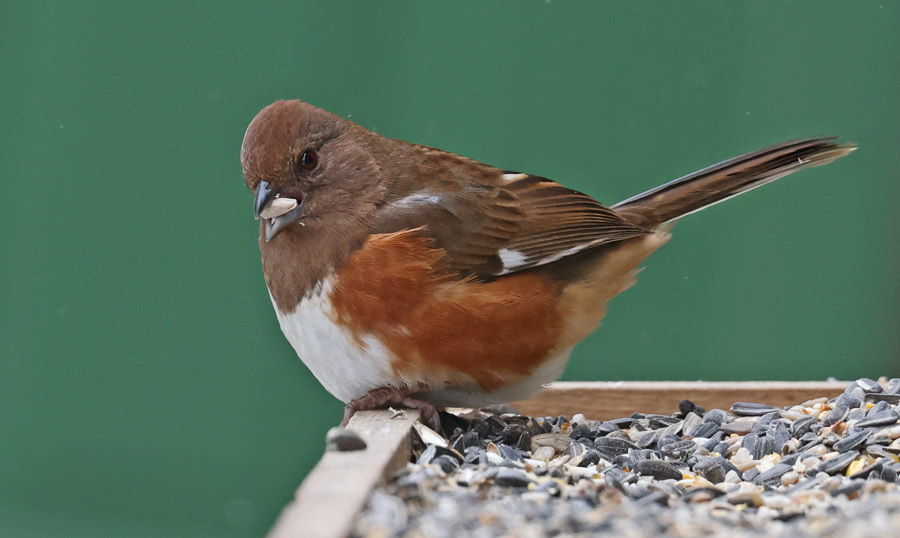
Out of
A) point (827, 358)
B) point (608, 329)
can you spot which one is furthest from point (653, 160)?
point (827, 358)

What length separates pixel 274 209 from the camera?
2.39m

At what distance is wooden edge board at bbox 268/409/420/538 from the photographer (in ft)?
4.28

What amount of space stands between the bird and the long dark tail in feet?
0.43

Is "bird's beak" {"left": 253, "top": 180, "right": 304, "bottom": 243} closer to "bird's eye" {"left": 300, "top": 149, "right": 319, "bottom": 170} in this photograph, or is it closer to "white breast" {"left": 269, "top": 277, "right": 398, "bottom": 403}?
"bird's eye" {"left": 300, "top": 149, "right": 319, "bottom": 170}

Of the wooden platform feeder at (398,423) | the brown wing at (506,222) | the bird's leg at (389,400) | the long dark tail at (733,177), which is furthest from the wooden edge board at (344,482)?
the long dark tail at (733,177)

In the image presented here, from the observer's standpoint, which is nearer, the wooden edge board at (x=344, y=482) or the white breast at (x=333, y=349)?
the wooden edge board at (x=344, y=482)

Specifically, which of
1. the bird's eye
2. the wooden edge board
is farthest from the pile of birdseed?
the bird's eye

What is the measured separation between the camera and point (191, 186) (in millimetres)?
4008

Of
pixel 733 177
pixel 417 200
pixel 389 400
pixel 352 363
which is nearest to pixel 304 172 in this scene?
pixel 417 200

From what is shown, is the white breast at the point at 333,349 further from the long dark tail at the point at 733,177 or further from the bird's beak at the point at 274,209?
the long dark tail at the point at 733,177

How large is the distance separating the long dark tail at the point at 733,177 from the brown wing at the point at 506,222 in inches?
6.5

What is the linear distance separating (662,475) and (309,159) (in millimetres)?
1157

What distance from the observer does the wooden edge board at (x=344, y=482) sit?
1304mm

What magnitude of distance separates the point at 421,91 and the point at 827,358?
2.15 metres
